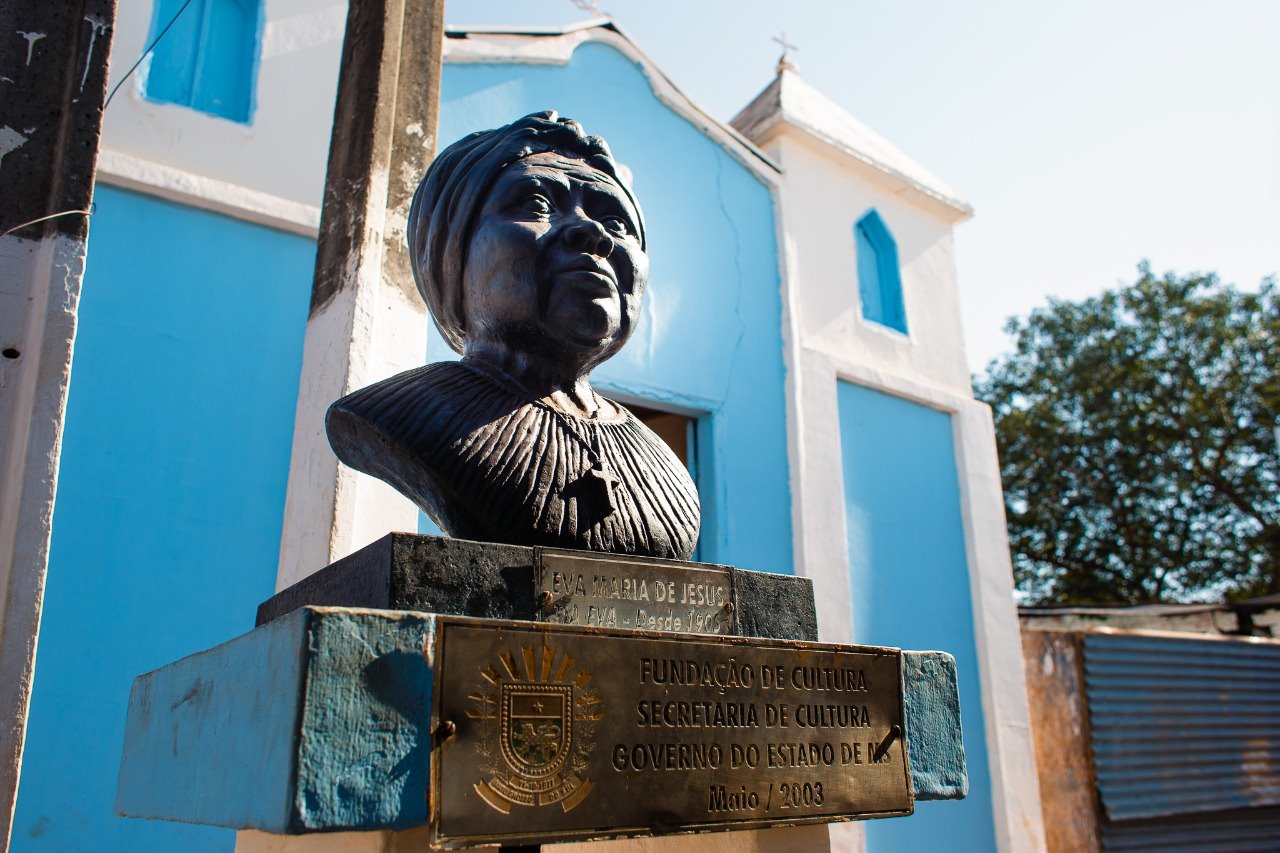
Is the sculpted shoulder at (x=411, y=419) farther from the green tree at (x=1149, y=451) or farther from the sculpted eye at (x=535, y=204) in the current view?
the green tree at (x=1149, y=451)

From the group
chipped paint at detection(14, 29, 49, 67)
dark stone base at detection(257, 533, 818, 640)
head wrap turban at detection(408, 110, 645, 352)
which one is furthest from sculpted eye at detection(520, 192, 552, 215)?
chipped paint at detection(14, 29, 49, 67)

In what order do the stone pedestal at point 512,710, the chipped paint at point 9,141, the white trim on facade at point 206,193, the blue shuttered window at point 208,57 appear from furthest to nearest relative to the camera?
the blue shuttered window at point 208,57 → the white trim on facade at point 206,193 → the chipped paint at point 9,141 → the stone pedestal at point 512,710

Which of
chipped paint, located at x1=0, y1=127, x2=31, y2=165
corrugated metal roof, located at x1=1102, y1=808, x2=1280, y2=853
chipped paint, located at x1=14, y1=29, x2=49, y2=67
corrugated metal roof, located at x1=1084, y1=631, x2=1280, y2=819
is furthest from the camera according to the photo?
corrugated metal roof, located at x1=1084, y1=631, x2=1280, y2=819

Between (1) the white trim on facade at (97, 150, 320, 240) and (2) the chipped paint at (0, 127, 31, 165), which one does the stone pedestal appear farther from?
(1) the white trim on facade at (97, 150, 320, 240)

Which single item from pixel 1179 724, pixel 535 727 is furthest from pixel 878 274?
pixel 535 727

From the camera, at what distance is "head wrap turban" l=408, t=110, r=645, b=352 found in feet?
8.13

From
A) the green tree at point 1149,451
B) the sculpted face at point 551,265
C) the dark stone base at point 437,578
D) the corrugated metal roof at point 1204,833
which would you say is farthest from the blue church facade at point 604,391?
the green tree at point 1149,451

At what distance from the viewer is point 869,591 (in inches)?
258

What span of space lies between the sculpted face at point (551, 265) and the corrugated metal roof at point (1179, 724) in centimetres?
628

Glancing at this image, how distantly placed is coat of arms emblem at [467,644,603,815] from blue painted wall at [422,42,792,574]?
4030 mm

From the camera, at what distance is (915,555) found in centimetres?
691

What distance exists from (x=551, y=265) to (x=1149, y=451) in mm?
14104

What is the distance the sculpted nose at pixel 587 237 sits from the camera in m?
2.36

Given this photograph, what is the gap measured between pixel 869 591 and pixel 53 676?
4655mm
